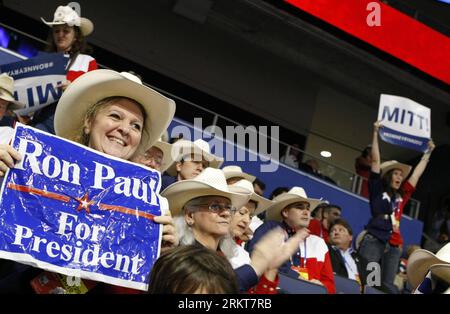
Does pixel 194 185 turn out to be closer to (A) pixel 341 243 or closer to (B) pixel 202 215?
(B) pixel 202 215

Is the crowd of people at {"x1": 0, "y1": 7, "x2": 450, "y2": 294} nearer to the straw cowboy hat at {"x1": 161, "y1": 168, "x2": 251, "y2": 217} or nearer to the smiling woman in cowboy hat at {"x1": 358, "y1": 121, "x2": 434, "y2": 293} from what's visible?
the straw cowboy hat at {"x1": 161, "y1": 168, "x2": 251, "y2": 217}

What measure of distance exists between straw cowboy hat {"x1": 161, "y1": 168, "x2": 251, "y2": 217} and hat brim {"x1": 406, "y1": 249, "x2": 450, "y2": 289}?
0.93m

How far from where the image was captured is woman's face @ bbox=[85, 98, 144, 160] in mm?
2523

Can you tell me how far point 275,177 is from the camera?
8.84 m

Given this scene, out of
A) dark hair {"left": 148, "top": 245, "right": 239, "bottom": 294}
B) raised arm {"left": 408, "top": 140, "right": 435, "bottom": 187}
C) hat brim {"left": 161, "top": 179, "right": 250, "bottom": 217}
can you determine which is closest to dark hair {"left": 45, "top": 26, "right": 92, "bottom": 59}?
hat brim {"left": 161, "top": 179, "right": 250, "bottom": 217}

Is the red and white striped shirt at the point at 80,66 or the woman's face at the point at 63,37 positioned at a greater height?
the woman's face at the point at 63,37

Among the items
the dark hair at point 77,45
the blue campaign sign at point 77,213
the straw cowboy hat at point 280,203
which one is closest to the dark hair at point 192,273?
the blue campaign sign at point 77,213

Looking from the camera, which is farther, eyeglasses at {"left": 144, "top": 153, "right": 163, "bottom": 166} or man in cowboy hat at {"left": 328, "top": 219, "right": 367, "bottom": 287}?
man in cowboy hat at {"left": 328, "top": 219, "right": 367, "bottom": 287}

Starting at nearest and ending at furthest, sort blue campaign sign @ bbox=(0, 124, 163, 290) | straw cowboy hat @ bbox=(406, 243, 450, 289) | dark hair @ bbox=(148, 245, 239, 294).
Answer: dark hair @ bbox=(148, 245, 239, 294), blue campaign sign @ bbox=(0, 124, 163, 290), straw cowboy hat @ bbox=(406, 243, 450, 289)

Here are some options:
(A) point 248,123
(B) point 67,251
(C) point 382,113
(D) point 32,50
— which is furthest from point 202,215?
(A) point 248,123

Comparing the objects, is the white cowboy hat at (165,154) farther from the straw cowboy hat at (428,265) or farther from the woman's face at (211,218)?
the straw cowboy hat at (428,265)

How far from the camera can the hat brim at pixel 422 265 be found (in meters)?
3.05

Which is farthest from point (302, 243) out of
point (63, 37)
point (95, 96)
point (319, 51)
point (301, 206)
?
point (319, 51)

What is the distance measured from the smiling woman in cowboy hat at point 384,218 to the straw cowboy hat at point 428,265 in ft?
9.00
